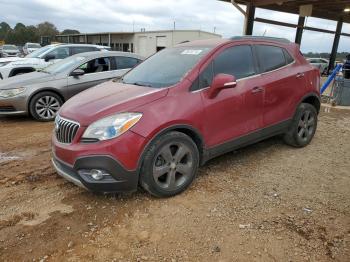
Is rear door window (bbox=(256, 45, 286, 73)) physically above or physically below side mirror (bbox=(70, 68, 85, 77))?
above

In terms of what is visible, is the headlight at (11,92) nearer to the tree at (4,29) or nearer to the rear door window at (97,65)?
the rear door window at (97,65)

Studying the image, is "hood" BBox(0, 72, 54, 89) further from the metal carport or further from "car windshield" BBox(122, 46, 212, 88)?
the metal carport

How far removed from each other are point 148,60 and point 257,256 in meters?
3.17

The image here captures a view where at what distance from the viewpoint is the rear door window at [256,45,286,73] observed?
4699 millimetres

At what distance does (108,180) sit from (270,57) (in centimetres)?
300

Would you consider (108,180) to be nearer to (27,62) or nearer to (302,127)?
(302,127)

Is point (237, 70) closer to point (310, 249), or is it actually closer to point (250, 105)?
point (250, 105)

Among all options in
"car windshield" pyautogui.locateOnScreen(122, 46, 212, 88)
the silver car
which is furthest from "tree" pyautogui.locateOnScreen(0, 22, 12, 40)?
"car windshield" pyautogui.locateOnScreen(122, 46, 212, 88)

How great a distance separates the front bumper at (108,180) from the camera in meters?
3.25

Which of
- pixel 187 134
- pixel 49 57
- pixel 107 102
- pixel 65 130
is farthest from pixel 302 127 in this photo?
pixel 49 57

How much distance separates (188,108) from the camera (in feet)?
12.1

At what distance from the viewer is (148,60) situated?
493 centimetres

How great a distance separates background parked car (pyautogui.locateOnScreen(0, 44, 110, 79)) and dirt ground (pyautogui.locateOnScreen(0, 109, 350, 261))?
5714 millimetres

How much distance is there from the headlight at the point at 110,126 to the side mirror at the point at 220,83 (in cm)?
103
